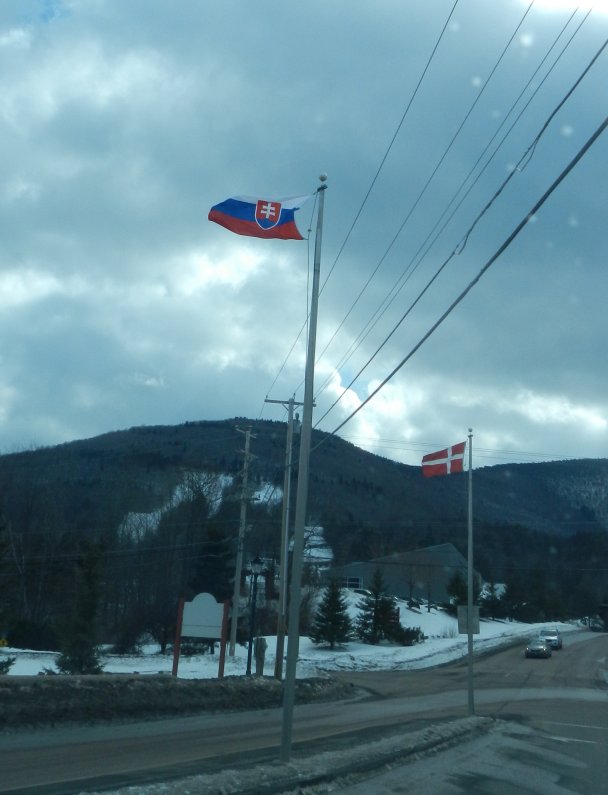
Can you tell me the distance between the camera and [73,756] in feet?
48.2

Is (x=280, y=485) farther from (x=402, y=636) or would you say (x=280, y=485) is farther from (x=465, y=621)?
(x=465, y=621)

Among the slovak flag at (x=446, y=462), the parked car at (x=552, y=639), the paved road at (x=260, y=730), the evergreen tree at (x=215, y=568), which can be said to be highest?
the slovak flag at (x=446, y=462)

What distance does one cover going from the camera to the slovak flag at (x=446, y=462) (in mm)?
27594

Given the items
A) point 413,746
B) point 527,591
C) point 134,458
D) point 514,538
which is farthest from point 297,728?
point 514,538

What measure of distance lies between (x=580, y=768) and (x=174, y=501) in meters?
66.3

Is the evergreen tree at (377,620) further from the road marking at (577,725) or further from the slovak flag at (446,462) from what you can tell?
the road marking at (577,725)

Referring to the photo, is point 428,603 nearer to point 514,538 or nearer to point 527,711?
point 514,538

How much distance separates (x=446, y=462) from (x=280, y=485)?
76024mm

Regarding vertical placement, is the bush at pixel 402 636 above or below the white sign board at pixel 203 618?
below

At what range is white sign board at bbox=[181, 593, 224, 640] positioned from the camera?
90.7 ft

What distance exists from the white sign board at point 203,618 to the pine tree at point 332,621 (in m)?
29.4

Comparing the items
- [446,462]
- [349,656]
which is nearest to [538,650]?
[349,656]

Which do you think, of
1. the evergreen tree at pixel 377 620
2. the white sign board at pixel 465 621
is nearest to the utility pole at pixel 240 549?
the white sign board at pixel 465 621

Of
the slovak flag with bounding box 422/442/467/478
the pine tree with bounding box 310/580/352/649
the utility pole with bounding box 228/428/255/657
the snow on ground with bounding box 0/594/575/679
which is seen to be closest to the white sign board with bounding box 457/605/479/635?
the slovak flag with bounding box 422/442/467/478
